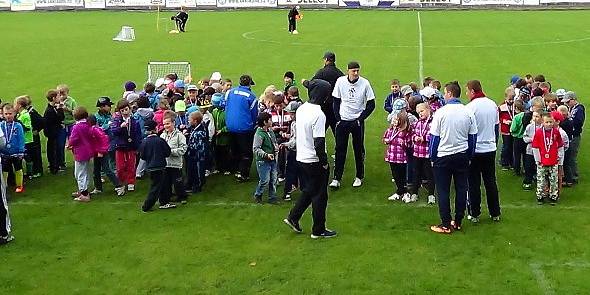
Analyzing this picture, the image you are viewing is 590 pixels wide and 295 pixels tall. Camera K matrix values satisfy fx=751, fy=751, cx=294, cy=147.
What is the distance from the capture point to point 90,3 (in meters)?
56.3

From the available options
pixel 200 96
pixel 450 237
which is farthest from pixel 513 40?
pixel 450 237

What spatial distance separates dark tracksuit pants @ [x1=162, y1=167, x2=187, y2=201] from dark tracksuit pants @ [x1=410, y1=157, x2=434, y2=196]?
360cm

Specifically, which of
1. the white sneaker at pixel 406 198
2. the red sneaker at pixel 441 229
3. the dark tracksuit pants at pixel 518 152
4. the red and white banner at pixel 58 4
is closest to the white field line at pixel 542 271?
the red sneaker at pixel 441 229

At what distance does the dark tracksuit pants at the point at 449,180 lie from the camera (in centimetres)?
989

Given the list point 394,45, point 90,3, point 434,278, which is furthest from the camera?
point 90,3

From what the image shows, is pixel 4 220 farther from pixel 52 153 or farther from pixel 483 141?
pixel 483 141

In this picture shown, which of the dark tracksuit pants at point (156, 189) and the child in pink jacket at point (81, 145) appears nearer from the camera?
the dark tracksuit pants at point (156, 189)

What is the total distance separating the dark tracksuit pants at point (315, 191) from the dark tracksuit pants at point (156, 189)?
239cm

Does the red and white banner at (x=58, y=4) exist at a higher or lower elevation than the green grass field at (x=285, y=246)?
higher

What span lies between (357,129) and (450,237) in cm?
290

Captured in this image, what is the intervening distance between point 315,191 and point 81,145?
13.7ft

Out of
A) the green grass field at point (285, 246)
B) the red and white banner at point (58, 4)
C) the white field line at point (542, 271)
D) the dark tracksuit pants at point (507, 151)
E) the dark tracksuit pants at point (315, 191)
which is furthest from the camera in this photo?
the red and white banner at point (58, 4)

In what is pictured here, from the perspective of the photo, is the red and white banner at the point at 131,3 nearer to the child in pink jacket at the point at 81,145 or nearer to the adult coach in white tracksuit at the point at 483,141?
the child in pink jacket at the point at 81,145

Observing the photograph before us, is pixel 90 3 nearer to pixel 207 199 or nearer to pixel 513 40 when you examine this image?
pixel 513 40
